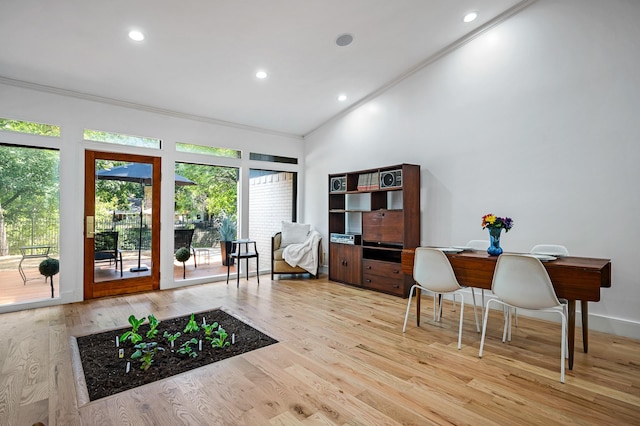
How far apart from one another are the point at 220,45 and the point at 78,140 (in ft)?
7.72

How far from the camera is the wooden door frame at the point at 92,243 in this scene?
4355 millimetres

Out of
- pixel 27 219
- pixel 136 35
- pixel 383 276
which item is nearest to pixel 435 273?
pixel 383 276

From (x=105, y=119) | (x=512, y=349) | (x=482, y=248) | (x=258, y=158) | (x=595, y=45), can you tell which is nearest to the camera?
(x=512, y=349)

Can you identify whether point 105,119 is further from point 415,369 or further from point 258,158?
point 415,369

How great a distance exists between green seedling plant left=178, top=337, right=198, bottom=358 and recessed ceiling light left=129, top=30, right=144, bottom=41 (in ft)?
10.2

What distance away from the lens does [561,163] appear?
3514mm

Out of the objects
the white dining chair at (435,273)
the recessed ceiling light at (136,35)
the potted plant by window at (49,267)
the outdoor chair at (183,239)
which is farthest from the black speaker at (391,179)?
the potted plant by window at (49,267)

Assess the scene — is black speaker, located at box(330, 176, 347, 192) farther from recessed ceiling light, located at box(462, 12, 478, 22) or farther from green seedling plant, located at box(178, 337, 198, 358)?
green seedling plant, located at box(178, 337, 198, 358)

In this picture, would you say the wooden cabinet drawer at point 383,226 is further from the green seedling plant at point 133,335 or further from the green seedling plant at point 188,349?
the green seedling plant at point 133,335

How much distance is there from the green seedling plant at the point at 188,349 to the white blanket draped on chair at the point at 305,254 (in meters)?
2.90

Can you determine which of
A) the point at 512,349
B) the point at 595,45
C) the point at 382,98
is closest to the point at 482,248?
the point at 512,349

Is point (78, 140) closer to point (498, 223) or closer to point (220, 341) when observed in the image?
point (220, 341)

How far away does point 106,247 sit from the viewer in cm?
453

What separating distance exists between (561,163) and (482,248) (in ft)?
4.07
